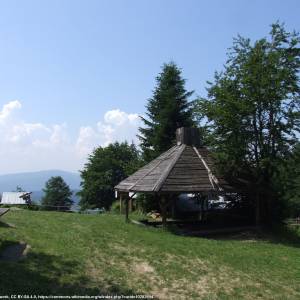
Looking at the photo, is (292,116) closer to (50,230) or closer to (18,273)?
(50,230)

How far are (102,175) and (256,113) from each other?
42399mm

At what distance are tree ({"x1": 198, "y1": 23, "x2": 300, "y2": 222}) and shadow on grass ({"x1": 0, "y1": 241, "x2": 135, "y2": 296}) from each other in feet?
38.5

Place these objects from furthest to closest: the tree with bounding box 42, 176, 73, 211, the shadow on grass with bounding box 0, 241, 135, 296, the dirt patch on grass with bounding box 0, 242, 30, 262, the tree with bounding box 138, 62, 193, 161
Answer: the tree with bounding box 42, 176, 73, 211, the tree with bounding box 138, 62, 193, 161, the dirt patch on grass with bounding box 0, 242, 30, 262, the shadow on grass with bounding box 0, 241, 135, 296

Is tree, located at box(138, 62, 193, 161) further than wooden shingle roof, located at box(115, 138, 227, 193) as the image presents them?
Yes

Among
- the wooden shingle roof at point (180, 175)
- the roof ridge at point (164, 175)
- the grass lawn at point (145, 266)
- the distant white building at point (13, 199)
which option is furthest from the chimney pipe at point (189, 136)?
the distant white building at point (13, 199)

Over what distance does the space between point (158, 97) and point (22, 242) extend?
74.1ft

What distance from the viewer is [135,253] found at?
13.9 meters

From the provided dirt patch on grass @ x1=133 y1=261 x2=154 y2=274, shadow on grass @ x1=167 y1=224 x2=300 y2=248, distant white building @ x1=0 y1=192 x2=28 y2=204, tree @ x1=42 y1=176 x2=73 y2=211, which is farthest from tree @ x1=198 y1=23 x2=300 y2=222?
tree @ x1=42 y1=176 x2=73 y2=211

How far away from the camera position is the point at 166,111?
3341 cm

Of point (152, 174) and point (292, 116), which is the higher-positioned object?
point (292, 116)

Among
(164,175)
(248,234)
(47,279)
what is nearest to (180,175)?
(164,175)

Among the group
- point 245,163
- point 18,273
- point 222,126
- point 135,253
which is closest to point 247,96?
point 222,126

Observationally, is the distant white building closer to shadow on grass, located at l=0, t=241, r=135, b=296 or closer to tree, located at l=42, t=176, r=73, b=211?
shadow on grass, located at l=0, t=241, r=135, b=296

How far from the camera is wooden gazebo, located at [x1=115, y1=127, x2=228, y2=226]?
20.6 meters
